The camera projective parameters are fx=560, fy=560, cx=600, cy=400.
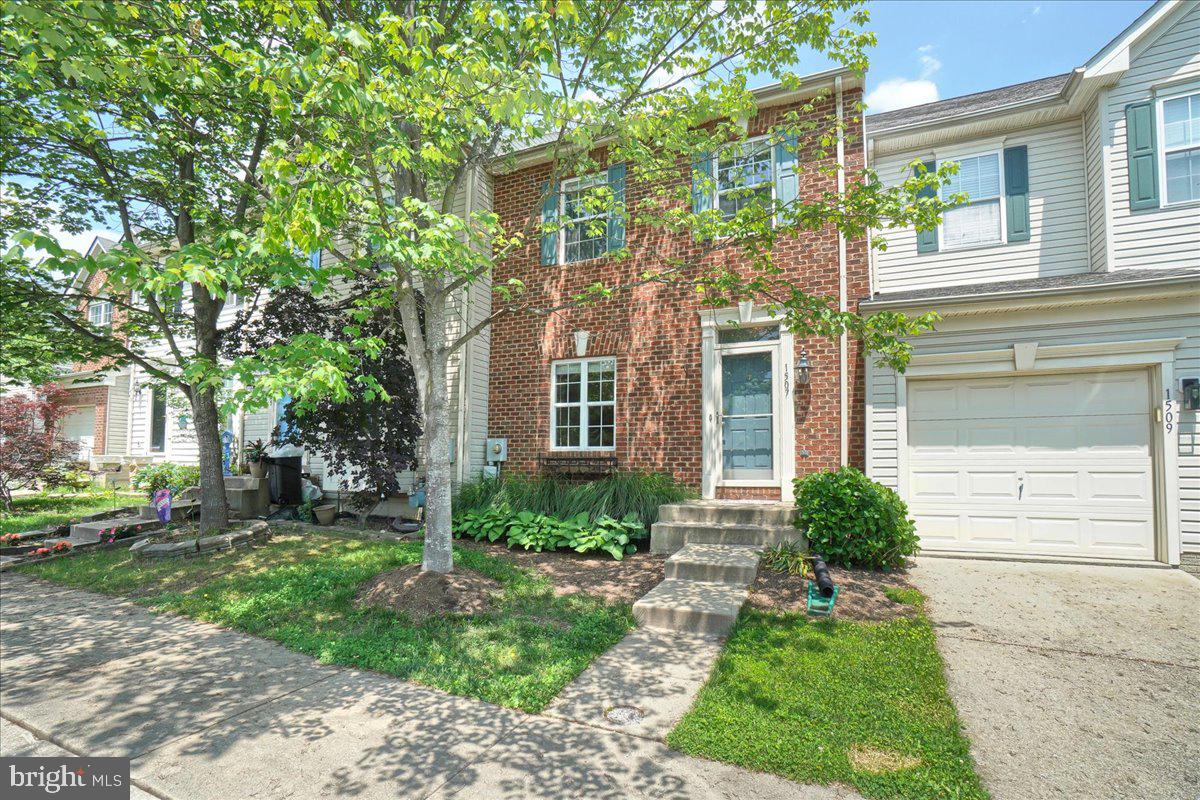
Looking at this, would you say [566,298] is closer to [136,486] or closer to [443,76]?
[443,76]

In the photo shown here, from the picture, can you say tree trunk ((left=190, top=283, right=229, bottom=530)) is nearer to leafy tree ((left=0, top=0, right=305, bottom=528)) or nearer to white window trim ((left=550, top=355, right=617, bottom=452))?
leafy tree ((left=0, top=0, right=305, bottom=528))

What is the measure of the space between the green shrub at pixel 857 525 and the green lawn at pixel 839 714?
172cm

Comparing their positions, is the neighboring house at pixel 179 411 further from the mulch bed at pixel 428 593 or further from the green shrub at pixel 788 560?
the green shrub at pixel 788 560

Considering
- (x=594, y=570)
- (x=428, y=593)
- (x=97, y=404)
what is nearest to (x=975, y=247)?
(x=594, y=570)

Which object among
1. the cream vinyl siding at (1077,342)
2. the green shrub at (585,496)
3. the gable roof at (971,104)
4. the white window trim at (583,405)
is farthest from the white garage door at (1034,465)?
the white window trim at (583,405)

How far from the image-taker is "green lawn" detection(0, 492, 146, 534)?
995 cm

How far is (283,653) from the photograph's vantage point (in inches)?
177

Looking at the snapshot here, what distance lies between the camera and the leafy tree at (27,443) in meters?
11.7

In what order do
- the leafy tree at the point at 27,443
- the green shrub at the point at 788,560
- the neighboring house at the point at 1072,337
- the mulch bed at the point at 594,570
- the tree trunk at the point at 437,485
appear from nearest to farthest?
1. the tree trunk at the point at 437,485
2. the mulch bed at the point at 594,570
3. the green shrub at the point at 788,560
4. the neighboring house at the point at 1072,337
5. the leafy tree at the point at 27,443

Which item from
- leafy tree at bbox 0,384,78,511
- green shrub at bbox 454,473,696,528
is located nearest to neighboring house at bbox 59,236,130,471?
leafy tree at bbox 0,384,78,511

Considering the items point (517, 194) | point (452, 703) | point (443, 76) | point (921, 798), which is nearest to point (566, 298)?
point (517, 194)

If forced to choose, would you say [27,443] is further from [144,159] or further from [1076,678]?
[1076,678]

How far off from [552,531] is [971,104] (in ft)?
30.8

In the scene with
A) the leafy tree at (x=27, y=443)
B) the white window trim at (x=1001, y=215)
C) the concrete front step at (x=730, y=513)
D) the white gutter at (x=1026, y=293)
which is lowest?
the concrete front step at (x=730, y=513)
